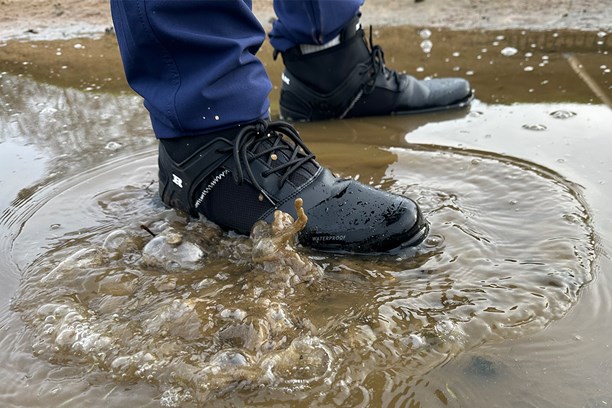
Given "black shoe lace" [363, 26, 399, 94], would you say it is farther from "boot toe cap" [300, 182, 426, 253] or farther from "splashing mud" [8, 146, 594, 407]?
"boot toe cap" [300, 182, 426, 253]

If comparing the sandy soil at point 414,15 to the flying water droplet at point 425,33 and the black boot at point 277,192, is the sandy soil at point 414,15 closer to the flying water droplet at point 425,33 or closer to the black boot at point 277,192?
the flying water droplet at point 425,33

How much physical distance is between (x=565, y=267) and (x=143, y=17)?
43.8 inches

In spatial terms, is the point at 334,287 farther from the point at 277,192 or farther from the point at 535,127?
the point at 535,127

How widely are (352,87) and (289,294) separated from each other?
4.33 feet

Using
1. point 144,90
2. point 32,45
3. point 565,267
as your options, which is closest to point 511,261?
point 565,267

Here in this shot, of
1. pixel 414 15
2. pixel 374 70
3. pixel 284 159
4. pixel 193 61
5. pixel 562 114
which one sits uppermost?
pixel 193 61

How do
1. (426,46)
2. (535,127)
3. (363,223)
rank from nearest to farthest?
(363,223), (535,127), (426,46)

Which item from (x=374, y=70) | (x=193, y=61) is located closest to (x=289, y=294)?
(x=193, y=61)

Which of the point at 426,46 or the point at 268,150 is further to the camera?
the point at 426,46

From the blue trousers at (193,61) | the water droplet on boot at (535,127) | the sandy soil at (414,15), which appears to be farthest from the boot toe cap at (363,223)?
the sandy soil at (414,15)

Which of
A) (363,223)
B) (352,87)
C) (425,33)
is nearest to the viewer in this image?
(363,223)

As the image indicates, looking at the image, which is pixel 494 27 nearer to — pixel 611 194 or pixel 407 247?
pixel 611 194

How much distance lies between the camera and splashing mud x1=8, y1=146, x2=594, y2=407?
3.21ft

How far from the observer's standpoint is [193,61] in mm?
1439
